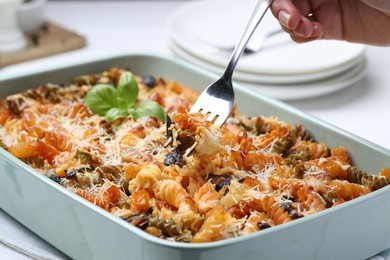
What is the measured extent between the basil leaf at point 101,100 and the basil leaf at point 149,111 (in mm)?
125

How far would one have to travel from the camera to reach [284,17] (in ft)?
8.91

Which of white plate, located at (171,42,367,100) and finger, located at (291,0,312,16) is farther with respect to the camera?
white plate, located at (171,42,367,100)

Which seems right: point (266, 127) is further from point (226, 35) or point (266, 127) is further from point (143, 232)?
point (226, 35)

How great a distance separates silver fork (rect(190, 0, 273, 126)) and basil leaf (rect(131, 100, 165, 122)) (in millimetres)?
196

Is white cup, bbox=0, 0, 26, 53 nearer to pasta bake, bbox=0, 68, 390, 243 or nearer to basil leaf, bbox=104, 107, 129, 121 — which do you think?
pasta bake, bbox=0, 68, 390, 243

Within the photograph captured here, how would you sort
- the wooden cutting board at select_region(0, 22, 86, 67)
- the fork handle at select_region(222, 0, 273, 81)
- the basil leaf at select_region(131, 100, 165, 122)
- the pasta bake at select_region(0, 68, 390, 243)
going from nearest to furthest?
1. the pasta bake at select_region(0, 68, 390, 243)
2. the fork handle at select_region(222, 0, 273, 81)
3. the basil leaf at select_region(131, 100, 165, 122)
4. the wooden cutting board at select_region(0, 22, 86, 67)

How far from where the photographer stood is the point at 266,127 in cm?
289

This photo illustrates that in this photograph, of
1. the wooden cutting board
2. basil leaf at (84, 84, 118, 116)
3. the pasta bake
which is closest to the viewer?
the pasta bake

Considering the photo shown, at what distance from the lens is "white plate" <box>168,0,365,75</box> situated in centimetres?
354

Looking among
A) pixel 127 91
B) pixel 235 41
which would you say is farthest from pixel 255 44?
pixel 127 91

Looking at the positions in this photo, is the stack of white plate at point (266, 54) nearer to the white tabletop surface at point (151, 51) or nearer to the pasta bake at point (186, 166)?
the white tabletop surface at point (151, 51)

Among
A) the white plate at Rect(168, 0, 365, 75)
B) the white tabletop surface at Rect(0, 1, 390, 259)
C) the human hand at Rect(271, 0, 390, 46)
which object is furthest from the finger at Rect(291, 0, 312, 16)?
the white tabletop surface at Rect(0, 1, 390, 259)

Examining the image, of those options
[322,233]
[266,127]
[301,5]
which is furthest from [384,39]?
[322,233]

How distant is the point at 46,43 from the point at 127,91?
146 centimetres
